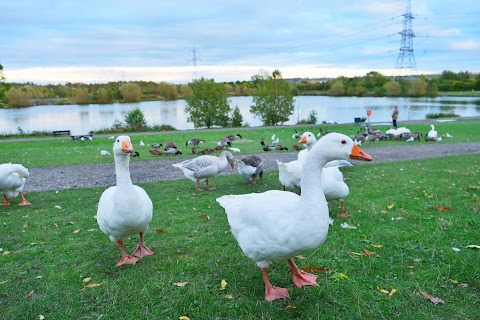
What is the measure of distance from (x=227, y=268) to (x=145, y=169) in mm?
9768

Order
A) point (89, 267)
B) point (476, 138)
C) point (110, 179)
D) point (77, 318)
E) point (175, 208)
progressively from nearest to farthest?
1. point (77, 318)
2. point (89, 267)
3. point (175, 208)
4. point (110, 179)
5. point (476, 138)

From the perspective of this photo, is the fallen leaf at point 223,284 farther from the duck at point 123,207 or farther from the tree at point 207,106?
the tree at point 207,106

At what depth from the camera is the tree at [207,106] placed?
4822 cm

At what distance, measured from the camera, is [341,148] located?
398 cm

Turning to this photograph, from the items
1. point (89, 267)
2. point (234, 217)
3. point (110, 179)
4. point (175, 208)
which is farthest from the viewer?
point (110, 179)

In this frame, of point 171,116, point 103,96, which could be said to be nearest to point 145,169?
point 171,116

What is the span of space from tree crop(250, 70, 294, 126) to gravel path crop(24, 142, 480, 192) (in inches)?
1102

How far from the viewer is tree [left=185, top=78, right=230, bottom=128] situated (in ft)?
158

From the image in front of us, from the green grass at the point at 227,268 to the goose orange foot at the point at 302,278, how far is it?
7 centimetres

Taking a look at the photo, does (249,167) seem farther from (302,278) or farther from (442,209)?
(302,278)

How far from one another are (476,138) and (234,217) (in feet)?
76.2

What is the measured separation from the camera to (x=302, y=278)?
4.45m

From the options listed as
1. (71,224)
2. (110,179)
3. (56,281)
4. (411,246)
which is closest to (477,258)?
(411,246)

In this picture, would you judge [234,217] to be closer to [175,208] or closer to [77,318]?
[77,318]
